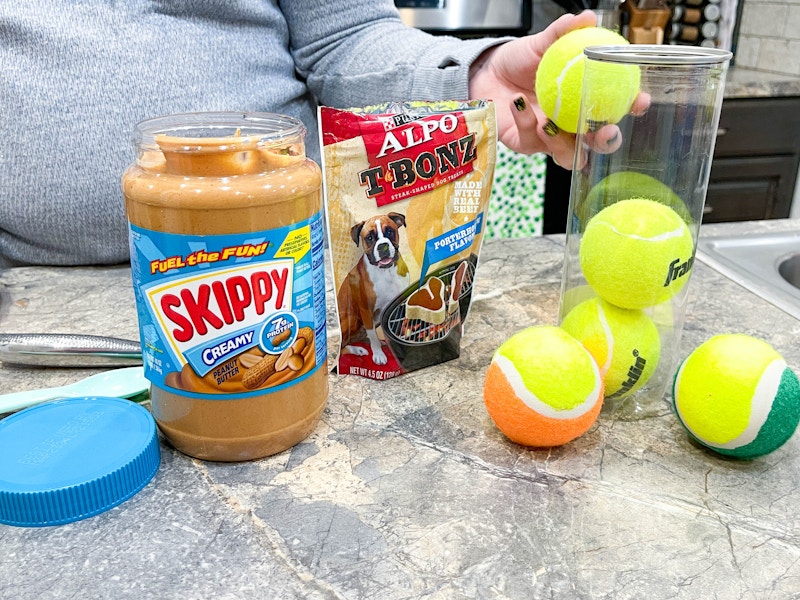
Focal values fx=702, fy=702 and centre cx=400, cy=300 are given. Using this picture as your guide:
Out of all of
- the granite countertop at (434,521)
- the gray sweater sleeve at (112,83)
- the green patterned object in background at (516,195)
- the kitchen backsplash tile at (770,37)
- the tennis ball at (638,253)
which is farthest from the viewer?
the kitchen backsplash tile at (770,37)

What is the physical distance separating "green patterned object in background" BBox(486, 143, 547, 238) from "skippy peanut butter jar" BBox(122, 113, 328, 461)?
5.00 ft

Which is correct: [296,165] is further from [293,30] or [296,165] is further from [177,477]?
[293,30]

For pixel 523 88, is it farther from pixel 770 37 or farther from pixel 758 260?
pixel 770 37

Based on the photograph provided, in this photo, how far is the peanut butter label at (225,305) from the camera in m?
0.54

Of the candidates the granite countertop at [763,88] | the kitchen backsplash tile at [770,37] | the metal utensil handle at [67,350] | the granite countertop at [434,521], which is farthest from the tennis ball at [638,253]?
the kitchen backsplash tile at [770,37]

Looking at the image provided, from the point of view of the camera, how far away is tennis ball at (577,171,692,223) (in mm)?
689

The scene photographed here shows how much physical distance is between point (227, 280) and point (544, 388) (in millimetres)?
269

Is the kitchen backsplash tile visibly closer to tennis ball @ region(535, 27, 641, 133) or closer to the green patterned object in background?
the green patterned object in background

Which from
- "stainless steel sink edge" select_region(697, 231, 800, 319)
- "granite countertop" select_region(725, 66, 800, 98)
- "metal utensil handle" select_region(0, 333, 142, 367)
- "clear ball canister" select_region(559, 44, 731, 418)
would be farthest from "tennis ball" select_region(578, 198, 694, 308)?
"granite countertop" select_region(725, 66, 800, 98)

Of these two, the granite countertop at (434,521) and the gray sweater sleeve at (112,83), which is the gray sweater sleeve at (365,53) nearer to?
the gray sweater sleeve at (112,83)

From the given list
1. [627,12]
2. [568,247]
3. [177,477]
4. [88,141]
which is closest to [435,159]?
[568,247]

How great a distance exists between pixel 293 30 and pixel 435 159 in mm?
581

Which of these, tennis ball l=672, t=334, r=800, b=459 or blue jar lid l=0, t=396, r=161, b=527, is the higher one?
tennis ball l=672, t=334, r=800, b=459

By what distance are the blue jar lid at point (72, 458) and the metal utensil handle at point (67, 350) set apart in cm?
11
